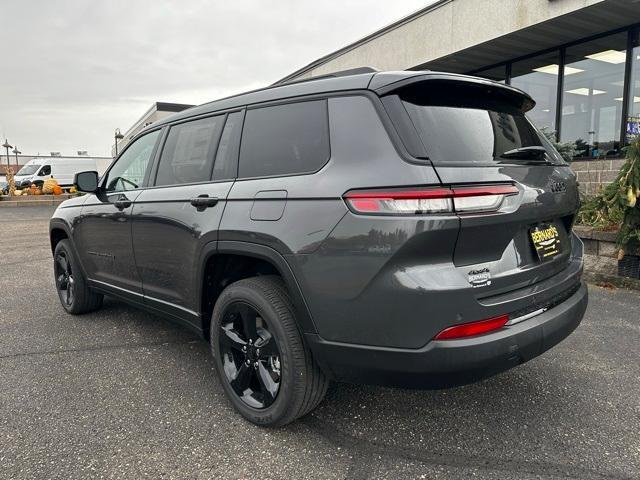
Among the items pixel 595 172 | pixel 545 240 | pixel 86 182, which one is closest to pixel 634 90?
pixel 595 172

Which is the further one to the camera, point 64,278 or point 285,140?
point 64,278

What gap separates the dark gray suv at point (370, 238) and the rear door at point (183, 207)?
0.06ft

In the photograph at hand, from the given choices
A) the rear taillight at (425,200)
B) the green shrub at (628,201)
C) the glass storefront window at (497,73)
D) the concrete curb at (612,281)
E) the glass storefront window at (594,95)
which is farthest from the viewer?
the glass storefront window at (497,73)

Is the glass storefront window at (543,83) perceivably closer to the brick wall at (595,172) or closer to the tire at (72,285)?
the brick wall at (595,172)

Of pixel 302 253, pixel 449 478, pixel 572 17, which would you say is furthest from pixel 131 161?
pixel 572 17

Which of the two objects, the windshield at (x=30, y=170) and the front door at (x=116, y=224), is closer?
the front door at (x=116, y=224)

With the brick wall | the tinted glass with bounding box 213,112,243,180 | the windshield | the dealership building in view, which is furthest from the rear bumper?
the windshield

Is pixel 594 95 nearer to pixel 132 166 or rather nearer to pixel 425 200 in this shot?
pixel 132 166

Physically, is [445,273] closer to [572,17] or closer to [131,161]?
[131,161]

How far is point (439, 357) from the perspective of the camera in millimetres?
2002

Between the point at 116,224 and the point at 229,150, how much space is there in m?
1.37

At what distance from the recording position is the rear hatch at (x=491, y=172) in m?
2.07

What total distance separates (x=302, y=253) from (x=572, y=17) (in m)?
7.84

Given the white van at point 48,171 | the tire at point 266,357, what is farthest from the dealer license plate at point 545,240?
the white van at point 48,171
